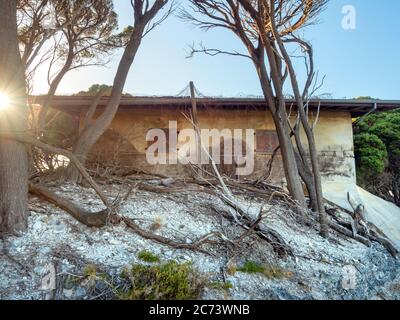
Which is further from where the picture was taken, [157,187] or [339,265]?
[157,187]

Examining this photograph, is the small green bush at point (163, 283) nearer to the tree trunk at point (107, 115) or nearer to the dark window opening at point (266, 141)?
the tree trunk at point (107, 115)

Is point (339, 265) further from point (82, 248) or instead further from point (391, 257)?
point (82, 248)

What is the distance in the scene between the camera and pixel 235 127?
9.67 meters

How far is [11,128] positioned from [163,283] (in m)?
2.81

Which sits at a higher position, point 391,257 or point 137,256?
point 137,256

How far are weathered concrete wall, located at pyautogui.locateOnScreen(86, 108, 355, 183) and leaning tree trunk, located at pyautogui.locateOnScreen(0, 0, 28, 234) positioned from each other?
213 inches

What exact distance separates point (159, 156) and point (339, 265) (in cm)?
634

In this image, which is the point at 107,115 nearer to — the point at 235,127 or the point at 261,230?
the point at 261,230

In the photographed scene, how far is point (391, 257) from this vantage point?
18.6 feet

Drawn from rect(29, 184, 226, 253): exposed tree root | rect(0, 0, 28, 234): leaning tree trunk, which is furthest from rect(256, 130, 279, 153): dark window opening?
rect(0, 0, 28, 234): leaning tree trunk

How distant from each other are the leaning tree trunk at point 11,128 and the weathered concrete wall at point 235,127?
5399 millimetres

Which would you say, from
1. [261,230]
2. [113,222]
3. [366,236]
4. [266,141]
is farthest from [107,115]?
[366,236]
